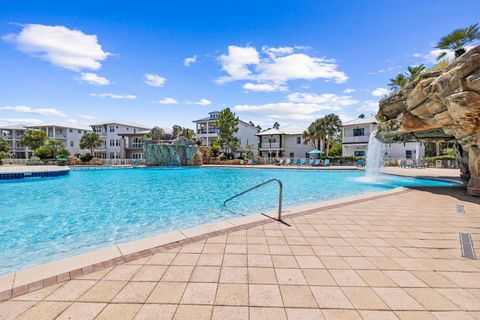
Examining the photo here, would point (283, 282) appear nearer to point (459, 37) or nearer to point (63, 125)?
point (459, 37)

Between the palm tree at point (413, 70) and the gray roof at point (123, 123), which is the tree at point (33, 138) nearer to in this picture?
the gray roof at point (123, 123)

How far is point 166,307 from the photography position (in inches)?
92.9

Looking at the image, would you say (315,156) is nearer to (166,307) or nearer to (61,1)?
(61,1)

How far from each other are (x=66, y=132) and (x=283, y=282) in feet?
216

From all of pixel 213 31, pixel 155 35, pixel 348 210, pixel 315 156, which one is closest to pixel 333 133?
pixel 315 156

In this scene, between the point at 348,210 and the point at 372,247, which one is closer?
the point at 372,247

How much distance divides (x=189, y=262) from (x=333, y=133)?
37.4 meters

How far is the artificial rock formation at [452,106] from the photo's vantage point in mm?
8477

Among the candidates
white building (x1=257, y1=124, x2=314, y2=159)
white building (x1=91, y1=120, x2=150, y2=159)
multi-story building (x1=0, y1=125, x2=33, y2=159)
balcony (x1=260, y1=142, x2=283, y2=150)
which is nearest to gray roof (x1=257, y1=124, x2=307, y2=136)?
white building (x1=257, y1=124, x2=314, y2=159)

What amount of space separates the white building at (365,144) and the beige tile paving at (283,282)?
34.7 meters

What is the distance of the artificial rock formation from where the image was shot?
8.48m

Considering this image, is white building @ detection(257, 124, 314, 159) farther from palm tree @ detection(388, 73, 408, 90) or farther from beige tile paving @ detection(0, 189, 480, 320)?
beige tile paving @ detection(0, 189, 480, 320)

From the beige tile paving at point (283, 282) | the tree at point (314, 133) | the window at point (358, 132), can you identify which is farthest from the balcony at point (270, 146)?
the beige tile paving at point (283, 282)

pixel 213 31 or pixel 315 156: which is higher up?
pixel 213 31
